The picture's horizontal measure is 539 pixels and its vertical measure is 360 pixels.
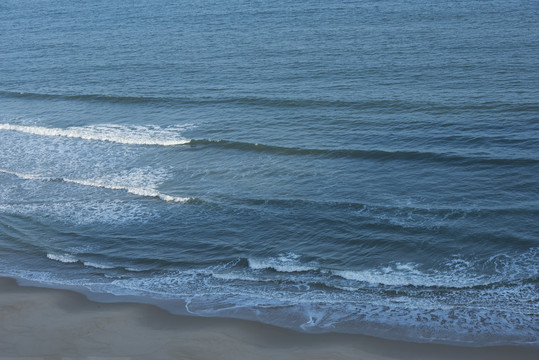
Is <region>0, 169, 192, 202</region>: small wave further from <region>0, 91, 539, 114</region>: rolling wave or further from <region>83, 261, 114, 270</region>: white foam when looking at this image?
<region>0, 91, 539, 114</region>: rolling wave

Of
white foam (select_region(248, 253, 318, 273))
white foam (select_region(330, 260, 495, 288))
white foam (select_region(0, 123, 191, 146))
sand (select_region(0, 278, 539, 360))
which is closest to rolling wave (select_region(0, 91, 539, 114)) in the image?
white foam (select_region(0, 123, 191, 146))

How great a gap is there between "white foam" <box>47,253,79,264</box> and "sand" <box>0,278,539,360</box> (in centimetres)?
A: 289

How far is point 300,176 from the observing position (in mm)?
23781

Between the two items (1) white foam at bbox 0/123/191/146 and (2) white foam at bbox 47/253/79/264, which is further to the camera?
(1) white foam at bbox 0/123/191/146

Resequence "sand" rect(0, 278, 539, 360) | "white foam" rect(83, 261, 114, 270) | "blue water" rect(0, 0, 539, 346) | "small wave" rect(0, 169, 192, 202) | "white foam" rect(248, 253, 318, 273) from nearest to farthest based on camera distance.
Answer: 1. "sand" rect(0, 278, 539, 360)
2. "blue water" rect(0, 0, 539, 346)
3. "white foam" rect(248, 253, 318, 273)
4. "white foam" rect(83, 261, 114, 270)
5. "small wave" rect(0, 169, 192, 202)

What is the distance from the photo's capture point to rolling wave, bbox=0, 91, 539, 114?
28.1 meters

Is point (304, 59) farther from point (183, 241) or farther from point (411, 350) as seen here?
point (411, 350)

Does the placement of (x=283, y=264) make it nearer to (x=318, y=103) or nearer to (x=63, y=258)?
(x=63, y=258)

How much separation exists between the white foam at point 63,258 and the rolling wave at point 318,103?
1614 cm

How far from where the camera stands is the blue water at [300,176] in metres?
16.1

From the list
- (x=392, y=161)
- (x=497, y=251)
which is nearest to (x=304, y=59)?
(x=392, y=161)

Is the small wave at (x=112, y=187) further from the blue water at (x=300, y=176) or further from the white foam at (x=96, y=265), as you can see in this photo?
the white foam at (x=96, y=265)

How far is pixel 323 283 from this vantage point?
16.5 metres

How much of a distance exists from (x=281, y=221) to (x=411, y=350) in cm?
814
